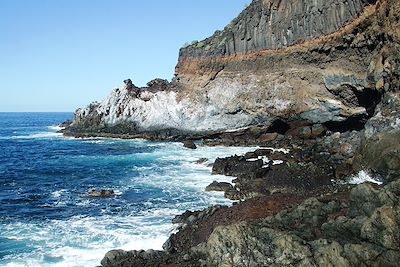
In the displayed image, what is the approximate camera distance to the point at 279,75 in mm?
48219

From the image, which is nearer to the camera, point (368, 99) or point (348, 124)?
point (368, 99)

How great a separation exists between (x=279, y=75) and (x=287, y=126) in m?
5.61

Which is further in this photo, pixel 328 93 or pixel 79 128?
pixel 79 128

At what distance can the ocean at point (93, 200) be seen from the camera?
1895cm

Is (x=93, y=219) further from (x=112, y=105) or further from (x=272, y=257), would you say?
(x=112, y=105)

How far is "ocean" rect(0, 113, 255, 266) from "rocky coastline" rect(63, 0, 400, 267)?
6.21 feet

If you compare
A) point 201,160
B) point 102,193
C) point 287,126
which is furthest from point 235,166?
point 287,126

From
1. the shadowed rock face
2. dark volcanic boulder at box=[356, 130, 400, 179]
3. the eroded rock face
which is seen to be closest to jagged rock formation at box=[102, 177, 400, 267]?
the eroded rock face

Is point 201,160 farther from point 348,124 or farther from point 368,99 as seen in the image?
point 348,124

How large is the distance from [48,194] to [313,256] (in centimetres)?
2239

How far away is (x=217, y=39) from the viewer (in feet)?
189

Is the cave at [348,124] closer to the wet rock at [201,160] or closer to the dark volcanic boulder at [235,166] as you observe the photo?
the dark volcanic boulder at [235,166]

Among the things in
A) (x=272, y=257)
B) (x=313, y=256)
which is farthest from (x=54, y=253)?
(x=313, y=256)

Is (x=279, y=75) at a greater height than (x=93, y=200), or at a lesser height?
greater
